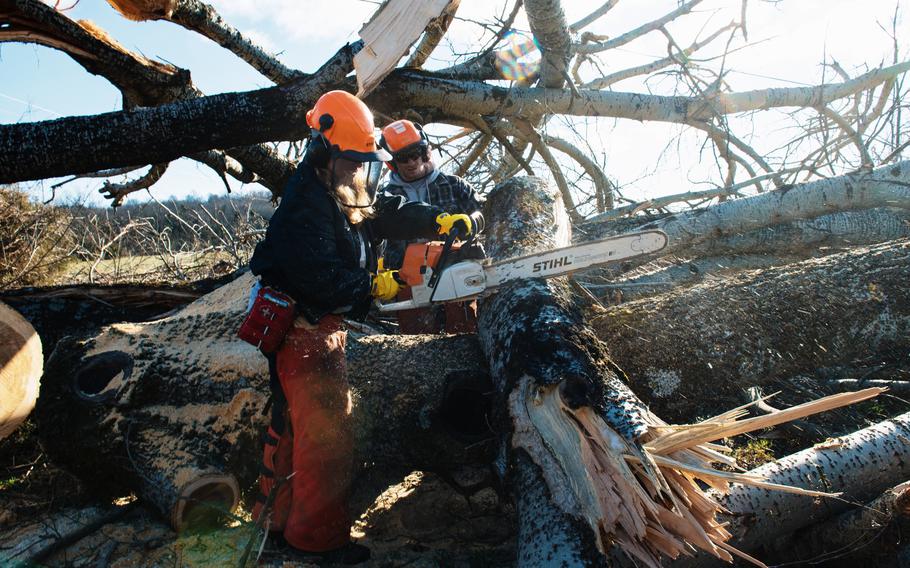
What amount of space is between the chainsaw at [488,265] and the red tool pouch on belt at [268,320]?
472 millimetres

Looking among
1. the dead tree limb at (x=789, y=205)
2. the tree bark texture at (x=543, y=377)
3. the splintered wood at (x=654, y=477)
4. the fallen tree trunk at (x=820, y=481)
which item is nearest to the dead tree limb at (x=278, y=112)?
the dead tree limb at (x=789, y=205)

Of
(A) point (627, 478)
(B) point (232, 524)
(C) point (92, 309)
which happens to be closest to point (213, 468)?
(B) point (232, 524)

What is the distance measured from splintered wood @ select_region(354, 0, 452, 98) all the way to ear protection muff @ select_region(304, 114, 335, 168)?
1.34 m

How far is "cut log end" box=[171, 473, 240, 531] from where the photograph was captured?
2393 mm

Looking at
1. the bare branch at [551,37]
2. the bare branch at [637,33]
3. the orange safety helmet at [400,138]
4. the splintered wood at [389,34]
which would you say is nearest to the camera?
the splintered wood at [389,34]

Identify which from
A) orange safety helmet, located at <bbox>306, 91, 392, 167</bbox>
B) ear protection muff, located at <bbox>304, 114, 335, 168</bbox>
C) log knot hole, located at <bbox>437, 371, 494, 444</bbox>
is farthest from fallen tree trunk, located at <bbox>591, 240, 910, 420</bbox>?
ear protection muff, located at <bbox>304, 114, 335, 168</bbox>

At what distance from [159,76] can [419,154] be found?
1918mm

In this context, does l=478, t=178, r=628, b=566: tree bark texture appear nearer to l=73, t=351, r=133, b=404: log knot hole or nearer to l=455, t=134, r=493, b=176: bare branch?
l=73, t=351, r=133, b=404: log knot hole

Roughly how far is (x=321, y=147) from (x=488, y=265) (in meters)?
0.95

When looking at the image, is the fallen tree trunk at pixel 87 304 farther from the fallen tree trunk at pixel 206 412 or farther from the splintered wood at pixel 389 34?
the splintered wood at pixel 389 34

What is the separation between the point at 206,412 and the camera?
255 centimetres

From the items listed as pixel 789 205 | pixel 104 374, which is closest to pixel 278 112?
pixel 104 374

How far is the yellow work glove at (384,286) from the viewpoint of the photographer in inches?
98.7

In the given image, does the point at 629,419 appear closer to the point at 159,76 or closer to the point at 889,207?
the point at 889,207
